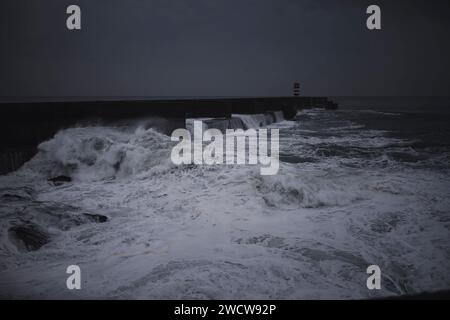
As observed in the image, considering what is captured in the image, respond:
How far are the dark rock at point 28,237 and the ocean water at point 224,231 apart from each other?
26 millimetres

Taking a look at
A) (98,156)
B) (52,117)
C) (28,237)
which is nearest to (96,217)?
(28,237)

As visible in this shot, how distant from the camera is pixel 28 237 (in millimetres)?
4820

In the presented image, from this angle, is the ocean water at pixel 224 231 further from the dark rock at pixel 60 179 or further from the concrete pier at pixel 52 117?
the concrete pier at pixel 52 117

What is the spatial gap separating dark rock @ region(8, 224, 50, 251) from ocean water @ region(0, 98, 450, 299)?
0.03 m

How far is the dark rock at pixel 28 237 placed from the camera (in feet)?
15.2

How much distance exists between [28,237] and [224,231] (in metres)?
3.07

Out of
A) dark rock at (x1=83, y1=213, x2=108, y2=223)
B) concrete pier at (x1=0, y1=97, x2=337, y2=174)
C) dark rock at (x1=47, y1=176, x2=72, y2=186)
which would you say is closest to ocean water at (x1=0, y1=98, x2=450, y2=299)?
dark rock at (x1=83, y1=213, x2=108, y2=223)

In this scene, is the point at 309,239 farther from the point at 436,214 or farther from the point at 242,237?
the point at 436,214

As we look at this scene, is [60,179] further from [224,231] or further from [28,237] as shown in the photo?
[224,231]

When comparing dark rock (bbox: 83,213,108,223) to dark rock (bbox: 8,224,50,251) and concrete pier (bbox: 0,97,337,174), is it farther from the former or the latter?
concrete pier (bbox: 0,97,337,174)

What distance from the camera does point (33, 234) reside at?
492 centimetres

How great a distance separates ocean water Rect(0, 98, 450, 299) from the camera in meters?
3.62

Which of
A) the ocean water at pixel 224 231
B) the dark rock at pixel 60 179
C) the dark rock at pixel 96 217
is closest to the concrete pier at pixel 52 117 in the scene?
the ocean water at pixel 224 231
